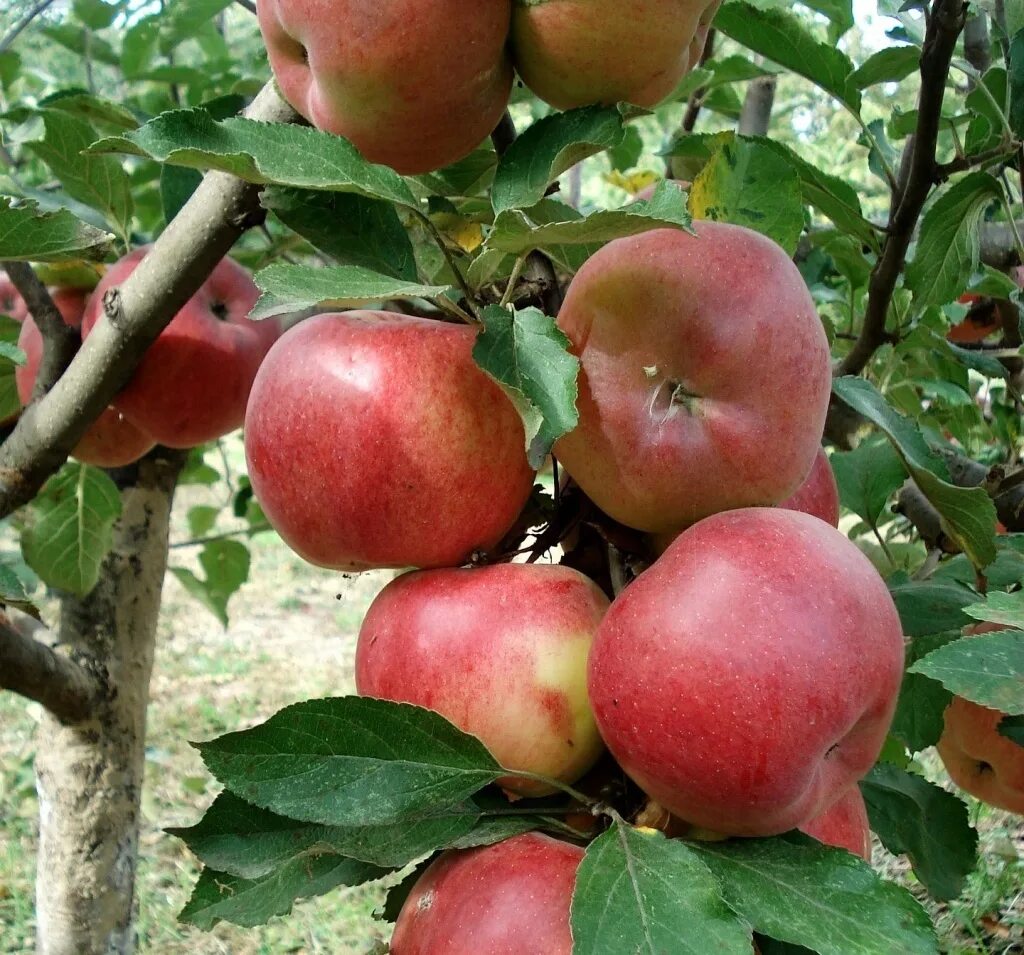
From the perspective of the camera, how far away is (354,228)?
667 millimetres

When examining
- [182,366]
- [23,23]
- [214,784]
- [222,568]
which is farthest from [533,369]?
[214,784]

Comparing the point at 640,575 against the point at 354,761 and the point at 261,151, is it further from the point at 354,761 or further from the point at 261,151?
the point at 261,151

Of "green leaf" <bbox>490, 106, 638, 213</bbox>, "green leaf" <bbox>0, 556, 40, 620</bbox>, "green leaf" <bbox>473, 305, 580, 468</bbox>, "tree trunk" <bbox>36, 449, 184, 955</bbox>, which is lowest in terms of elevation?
"tree trunk" <bbox>36, 449, 184, 955</bbox>

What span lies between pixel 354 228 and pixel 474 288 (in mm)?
88

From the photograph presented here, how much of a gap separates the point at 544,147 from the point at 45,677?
0.85m

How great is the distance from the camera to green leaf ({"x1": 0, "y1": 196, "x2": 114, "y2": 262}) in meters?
0.79

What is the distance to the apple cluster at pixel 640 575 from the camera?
0.54 metres

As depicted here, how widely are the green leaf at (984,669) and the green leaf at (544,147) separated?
0.36 meters

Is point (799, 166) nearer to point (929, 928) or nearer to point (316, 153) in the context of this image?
point (316, 153)

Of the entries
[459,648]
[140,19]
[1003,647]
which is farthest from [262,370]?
[140,19]

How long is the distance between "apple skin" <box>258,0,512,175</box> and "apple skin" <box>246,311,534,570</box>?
12cm

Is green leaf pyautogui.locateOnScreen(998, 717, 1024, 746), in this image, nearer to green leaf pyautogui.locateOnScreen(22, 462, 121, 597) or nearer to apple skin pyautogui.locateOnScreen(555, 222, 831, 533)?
apple skin pyautogui.locateOnScreen(555, 222, 831, 533)

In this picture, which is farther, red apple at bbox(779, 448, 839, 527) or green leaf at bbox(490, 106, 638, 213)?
red apple at bbox(779, 448, 839, 527)

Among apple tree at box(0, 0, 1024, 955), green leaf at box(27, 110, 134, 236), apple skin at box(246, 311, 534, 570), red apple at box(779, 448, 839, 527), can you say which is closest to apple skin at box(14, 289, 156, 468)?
green leaf at box(27, 110, 134, 236)
